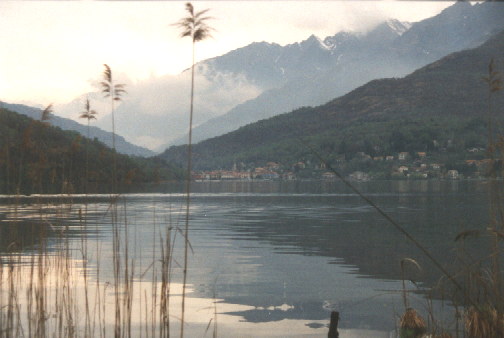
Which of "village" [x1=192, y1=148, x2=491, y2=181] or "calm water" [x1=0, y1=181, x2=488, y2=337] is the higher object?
"village" [x1=192, y1=148, x2=491, y2=181]

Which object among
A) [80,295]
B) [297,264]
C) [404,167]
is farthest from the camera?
[404,167]

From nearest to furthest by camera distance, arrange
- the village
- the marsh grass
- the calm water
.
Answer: the marsh grass < the calm water < the village

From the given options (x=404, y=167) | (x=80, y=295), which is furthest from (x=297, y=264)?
(x=404, y=167)

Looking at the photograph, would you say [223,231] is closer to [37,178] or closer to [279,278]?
[279,278]

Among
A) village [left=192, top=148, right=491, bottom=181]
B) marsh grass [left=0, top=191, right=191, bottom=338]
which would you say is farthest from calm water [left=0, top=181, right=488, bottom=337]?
village [left=192, top=148, right=491, bottom=181]

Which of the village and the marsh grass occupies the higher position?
the village

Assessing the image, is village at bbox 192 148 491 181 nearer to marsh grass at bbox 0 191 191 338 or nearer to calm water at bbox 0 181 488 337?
calm water at bbox 0 181 488 337

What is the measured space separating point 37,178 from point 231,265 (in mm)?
11853

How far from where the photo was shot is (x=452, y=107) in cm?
19288

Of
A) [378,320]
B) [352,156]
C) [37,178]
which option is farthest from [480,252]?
[352,156]

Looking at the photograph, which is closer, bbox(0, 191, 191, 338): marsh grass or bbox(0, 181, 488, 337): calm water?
bbox(0, 191, 191, 338): marsh grass

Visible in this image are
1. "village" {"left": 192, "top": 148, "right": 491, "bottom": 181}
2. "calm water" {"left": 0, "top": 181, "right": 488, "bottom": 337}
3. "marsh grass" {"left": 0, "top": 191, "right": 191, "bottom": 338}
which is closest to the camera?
"marsh grass" {"left": 0, "top": 191, "right": 191, "bottom": 338}

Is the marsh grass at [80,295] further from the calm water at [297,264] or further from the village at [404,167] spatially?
the village at [404,167]

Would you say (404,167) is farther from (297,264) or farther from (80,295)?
(80,295)
